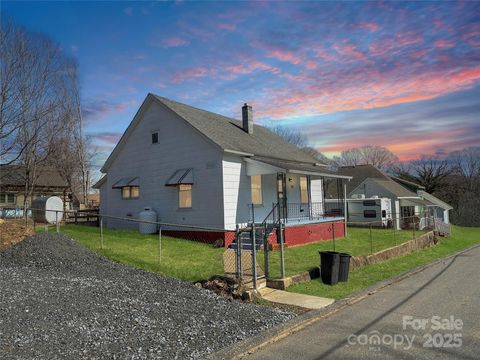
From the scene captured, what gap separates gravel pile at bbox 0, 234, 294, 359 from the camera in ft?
18.0

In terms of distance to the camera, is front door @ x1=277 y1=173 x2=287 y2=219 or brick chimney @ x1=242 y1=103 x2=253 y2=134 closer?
front door @ x1=277 y1=173 x2=287 y2=219

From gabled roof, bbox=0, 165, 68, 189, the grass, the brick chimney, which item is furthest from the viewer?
gabled roof, bbox=0, 165, 68, 189

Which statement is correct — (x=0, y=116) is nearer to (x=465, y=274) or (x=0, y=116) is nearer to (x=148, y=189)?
(x=148, y=189)

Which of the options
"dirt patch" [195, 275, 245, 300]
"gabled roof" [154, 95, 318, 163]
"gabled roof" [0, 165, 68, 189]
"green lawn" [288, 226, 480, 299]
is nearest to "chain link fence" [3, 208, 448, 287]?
"dirt patch" [195, 275, 245, 300]

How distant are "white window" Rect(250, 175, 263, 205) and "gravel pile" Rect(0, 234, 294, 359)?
937cm

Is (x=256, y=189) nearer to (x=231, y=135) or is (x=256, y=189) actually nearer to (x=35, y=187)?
(x=231, y=135)

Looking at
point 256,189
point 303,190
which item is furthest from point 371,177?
point 256,189

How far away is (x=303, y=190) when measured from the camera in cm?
2295

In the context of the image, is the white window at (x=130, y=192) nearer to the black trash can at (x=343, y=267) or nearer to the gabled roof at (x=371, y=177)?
the black trash can at (x=343, y=267)

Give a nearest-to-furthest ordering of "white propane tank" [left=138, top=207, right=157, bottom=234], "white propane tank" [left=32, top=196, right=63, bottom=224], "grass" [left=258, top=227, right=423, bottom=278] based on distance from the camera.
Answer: "grass" [left=258, top=227, right=423, bottom=278] → "white propane tank" [left=138, top=207, right=157, bottom=234] → "white propane tank" [left=32, top=196, right=63, bottom=224]

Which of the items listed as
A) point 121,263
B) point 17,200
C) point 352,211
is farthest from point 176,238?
point 17,200

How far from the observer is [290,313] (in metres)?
8.03

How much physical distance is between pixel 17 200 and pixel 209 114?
27111 mm

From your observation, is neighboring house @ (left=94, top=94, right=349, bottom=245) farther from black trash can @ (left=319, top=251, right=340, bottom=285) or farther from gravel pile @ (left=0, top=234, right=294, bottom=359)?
gravel pile @ (left=0, top=234, right=294, bottom=359)
